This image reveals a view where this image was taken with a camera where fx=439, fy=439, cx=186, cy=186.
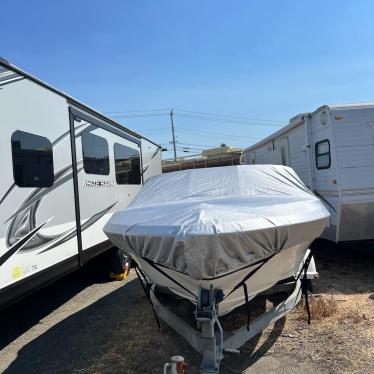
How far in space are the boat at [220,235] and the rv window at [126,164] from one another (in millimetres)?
3075

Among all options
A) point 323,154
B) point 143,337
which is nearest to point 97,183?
point 143,337

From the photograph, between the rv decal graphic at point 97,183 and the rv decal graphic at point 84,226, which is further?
the rv decal graphic at point 97,183

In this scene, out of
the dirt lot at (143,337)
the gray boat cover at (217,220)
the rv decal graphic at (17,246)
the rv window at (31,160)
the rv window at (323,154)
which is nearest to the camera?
the gray boat cover at (217,220)

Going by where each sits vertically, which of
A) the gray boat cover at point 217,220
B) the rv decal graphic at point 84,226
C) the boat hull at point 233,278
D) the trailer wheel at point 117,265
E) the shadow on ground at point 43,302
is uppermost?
the gray boat cover at point 217,220

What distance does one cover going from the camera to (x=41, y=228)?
16.0 feet

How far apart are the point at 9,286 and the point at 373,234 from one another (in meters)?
5.36

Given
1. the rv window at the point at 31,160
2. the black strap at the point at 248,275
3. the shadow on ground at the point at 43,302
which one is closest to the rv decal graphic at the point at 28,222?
the rv window at the point at 31,160

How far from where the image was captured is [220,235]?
3.27 meters

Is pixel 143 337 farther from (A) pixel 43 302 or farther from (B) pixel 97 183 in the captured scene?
(B) pixel 97 183

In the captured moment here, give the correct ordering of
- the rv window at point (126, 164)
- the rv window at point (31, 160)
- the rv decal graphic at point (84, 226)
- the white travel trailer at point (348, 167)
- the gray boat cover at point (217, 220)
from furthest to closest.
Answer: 1. the rv window at point (126, 164)
2. the white travel trailer at point (348, 167)
3. the rv decal graphic at point (84, 226)
4. the rv window at point (31, 160)
5. the gray boat cover at point (217, 220)

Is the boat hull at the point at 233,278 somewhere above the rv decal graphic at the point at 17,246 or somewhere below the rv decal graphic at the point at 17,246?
below

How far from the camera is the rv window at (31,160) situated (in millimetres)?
4469

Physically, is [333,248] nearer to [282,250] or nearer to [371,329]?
[371,329]

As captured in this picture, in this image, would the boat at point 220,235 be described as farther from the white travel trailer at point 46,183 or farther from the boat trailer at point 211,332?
the white travel trailer at point 46,183
